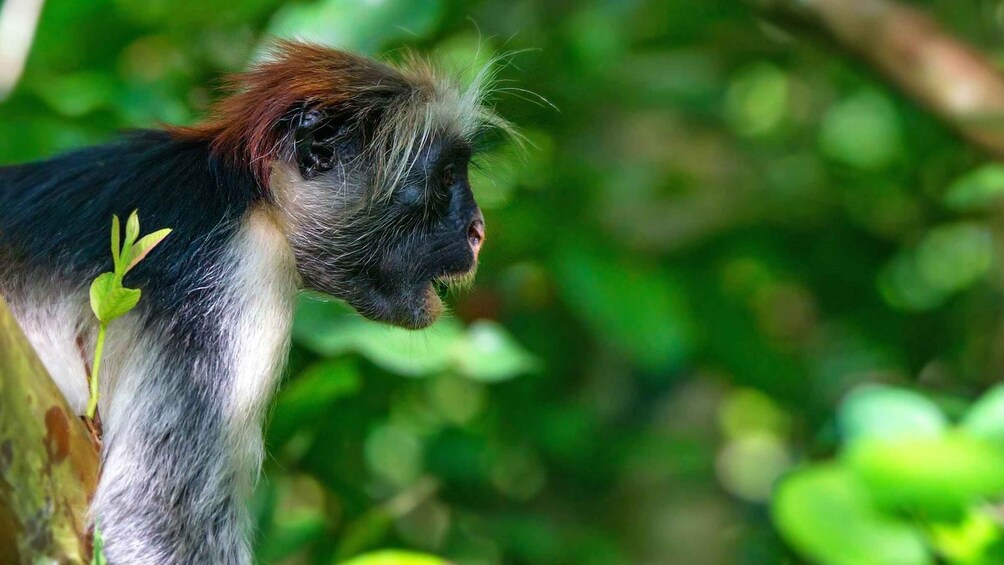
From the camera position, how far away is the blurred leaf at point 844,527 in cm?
343

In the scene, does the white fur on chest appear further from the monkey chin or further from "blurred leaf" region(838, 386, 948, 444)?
"blurred leaf" region(838, 386, 948, 444)

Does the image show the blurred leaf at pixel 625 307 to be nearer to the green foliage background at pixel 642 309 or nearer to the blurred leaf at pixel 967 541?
the green foliage background at pixel 642 309

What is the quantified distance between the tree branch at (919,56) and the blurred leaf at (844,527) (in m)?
2.60

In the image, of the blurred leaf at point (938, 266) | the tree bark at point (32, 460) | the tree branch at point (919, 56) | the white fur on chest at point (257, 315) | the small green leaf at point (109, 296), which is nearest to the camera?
the tree bark at point (32, 460)

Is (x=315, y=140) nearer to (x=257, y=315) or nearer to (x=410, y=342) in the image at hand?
(x=257, y=315)

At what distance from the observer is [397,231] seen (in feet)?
12.6

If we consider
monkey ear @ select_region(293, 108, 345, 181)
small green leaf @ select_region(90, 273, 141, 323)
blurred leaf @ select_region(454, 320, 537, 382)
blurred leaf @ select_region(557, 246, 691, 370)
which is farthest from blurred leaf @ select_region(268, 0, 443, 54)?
small green leaf @ select_region(90, 273, 141, 323)

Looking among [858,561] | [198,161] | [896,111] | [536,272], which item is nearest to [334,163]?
[198,161]

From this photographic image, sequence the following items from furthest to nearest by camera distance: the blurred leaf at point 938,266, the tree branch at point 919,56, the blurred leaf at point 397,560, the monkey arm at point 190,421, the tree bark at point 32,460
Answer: the blurred leaf at point 938,266 → the tree branch at point 919,56 → the blurred leaf at point 397,560 → the monkey arm at point 190,421 → the tree bark at point 32,460

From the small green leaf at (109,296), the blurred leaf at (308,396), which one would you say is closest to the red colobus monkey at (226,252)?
the blurred leaf at (308,396)

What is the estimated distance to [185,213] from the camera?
3.31 meters

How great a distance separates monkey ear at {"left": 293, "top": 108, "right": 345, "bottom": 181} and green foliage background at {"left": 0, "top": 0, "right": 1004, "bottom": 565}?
0.62 m

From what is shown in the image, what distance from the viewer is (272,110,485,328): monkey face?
12.3 feet

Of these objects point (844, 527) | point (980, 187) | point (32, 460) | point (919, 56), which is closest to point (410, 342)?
point (844, 527)
